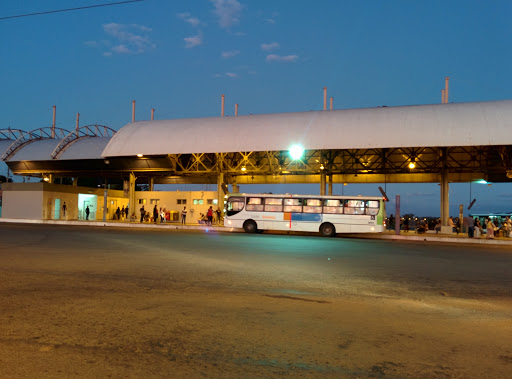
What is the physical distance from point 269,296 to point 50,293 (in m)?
3.83

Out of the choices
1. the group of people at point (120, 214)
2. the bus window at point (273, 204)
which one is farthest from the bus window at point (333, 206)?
the group of people at point (120, 214)

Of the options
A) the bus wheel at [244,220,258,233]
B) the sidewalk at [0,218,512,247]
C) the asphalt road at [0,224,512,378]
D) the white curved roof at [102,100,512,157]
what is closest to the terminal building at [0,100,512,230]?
the white curved roof at [102,100,512,157]

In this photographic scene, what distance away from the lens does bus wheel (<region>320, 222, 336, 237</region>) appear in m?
29.2

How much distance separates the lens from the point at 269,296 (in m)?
7.98

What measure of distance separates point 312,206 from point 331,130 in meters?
5.28

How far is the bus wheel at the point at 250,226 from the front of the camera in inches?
1207

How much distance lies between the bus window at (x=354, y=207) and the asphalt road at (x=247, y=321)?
55.3ft

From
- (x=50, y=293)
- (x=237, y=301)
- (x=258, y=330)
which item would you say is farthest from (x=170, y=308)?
(x=50, y=293)

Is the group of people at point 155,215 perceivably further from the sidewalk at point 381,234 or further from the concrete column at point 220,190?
the concrete column at point 220,190

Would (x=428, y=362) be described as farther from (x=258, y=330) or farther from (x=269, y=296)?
(x=269, y=296)

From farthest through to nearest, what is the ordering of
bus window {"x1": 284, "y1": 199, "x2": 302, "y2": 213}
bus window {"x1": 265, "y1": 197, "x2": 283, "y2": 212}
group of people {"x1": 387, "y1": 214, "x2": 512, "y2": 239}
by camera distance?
bus window {"x1": 265, "y1": 197, "x2": 283, "y2": 212}
bus window {"x1": 284, "y1": 199, "x2": 302, "y2": 213}
group of people {"x1": 387, "y1": 214, "x2": 512, "y2": 239}

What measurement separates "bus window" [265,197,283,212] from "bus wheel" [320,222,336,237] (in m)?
3.06

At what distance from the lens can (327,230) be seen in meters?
29.3

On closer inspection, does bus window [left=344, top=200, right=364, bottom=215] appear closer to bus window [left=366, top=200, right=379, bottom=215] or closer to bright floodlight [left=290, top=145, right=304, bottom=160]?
bus window [left=366, top=200, right=379, bottom=215]
